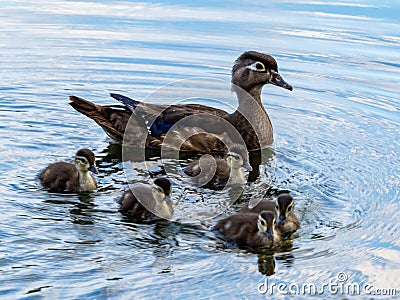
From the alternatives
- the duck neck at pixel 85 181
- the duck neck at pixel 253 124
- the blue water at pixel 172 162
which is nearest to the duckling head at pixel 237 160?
the blue water at pixel 172 162

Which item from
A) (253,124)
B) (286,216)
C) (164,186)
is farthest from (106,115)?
(286,216)

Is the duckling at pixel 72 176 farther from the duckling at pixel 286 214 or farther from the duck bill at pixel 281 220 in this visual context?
the duck bill at pixel 281 220

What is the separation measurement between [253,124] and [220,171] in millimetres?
1312

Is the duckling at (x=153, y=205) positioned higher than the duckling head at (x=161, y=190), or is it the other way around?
the duckling head at (x=161, y=190)

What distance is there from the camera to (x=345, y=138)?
28.5 feet

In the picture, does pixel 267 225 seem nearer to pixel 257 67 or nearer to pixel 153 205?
pixel 153 205

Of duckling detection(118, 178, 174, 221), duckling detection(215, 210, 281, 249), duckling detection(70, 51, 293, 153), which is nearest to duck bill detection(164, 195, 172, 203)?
duckling detection(118, 178, 174, 221)

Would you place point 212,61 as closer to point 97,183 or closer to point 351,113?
point 351,113

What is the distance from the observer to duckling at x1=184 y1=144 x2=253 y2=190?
752cm

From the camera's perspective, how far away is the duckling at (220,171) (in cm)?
752

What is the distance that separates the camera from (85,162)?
7.10 m

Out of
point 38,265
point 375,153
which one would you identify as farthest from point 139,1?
point 38,265

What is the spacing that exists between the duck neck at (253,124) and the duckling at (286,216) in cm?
233

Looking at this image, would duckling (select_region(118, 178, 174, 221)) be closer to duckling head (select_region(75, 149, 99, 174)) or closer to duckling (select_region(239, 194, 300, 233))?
duckling head (select_region(75, 149, 99, 174))
